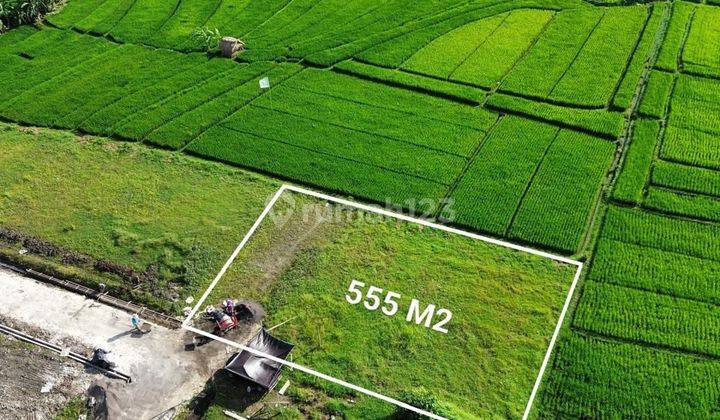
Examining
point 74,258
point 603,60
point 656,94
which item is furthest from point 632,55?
point 74,258

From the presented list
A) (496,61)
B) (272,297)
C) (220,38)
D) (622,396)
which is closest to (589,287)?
(622,396)

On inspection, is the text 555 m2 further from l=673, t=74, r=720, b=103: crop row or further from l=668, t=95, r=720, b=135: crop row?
l=673, t=74, r=720, b=103: crop row

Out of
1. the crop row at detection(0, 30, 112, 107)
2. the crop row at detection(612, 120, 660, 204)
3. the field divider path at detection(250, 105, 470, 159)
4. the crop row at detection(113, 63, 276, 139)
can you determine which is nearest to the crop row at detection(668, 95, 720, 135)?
the crop row at detection(612, 120, 660, 204)

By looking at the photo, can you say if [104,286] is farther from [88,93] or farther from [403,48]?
[403,48]

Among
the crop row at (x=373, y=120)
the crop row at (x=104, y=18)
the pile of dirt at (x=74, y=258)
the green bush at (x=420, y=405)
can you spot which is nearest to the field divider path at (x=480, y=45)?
the crop row at (x=373, y=120)

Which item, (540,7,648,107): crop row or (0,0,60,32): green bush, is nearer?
(540,7,648,107): crop row

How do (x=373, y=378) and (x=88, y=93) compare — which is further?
(x=88, y=93)

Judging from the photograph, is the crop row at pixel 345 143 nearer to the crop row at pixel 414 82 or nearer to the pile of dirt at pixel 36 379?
the crop row at pixel 414 82
